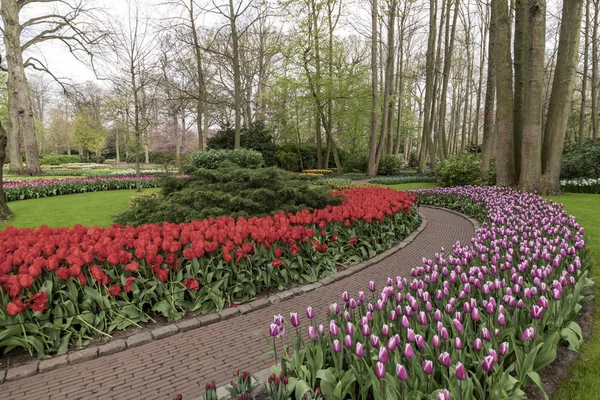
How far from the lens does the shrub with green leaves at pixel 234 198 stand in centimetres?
636

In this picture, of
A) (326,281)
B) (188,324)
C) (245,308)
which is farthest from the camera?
(326,281)

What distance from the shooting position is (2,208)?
840 centimetres

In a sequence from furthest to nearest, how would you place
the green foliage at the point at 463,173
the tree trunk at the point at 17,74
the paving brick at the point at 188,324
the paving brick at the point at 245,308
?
the tree trunk at the point at 17,74
the green foliage at the point at 463,173
the paving brick at the point at 245,308
the paving brick at the point at 188,324

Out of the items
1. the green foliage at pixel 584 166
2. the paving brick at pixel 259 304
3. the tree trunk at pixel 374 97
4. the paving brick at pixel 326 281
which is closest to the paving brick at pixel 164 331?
the paving brick at pixel 259 304

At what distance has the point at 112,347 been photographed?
3.15m

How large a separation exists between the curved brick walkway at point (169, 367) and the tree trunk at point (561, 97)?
999cm

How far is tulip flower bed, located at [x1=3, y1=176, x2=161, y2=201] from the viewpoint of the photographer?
499 inches

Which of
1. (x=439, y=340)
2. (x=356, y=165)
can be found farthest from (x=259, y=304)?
(x=356, y=165)

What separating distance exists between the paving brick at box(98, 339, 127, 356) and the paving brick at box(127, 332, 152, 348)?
0.05 metres

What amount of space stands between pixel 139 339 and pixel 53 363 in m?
0.66

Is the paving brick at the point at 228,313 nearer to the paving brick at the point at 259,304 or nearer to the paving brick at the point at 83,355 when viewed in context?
the paving brick at the point at 259,304

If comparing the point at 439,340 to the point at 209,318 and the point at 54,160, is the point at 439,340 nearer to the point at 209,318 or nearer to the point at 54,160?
the point at 209,318

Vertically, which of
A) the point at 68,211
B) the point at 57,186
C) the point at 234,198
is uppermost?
the point at 234,198

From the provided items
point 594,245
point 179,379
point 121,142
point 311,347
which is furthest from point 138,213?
point 121,142
